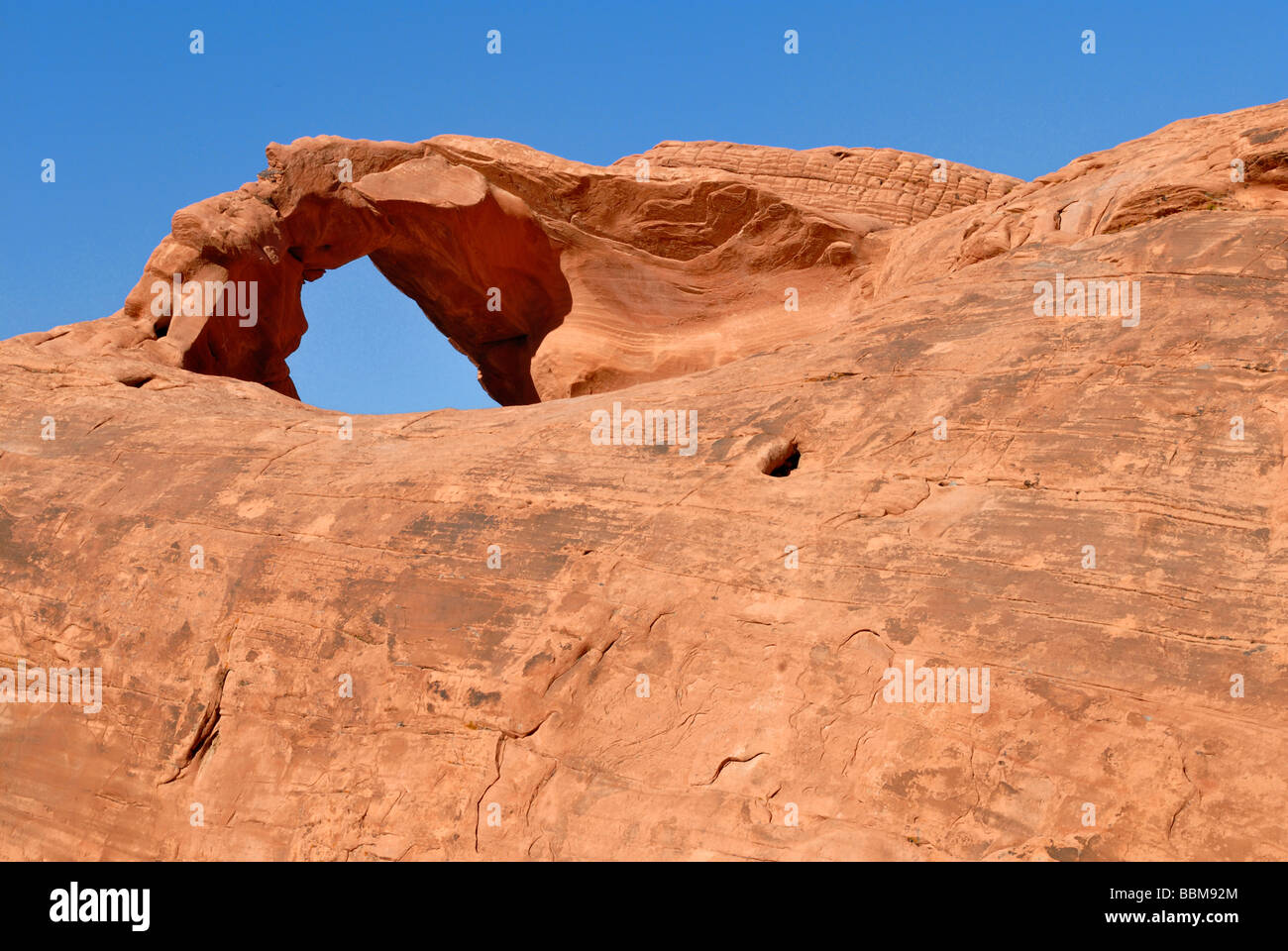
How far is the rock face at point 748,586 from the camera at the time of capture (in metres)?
5.20

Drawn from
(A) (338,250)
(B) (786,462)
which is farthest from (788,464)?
(A) (338,250)

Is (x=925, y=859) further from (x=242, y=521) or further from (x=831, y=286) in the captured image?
(x=831, y=286)

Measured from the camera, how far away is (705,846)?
531 cm

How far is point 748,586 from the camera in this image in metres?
6.11

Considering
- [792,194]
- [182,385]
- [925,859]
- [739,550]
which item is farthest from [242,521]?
[792,194]

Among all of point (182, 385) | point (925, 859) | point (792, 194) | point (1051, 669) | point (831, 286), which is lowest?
point (925, 859)

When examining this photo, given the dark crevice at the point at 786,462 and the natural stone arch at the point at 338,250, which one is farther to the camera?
the natural stone arch at the point at 338,250

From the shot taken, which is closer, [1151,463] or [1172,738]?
[1172,738]

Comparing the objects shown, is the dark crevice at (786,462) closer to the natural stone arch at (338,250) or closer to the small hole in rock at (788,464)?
the small hole in rock at (788,464)

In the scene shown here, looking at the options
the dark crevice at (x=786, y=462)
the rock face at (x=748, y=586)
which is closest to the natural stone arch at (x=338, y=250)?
the rock face at (x=748, y=586)

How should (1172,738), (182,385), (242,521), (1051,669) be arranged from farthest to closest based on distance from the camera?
1. (182,385)
2. (242,521)
3. (1051,669)
4. (1172,738)

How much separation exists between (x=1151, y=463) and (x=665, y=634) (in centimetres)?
277

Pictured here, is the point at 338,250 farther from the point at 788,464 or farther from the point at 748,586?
the point at 748,586

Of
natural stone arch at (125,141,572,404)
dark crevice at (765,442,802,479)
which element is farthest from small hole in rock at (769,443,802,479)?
natural stone arch at (125,141,572,404)
